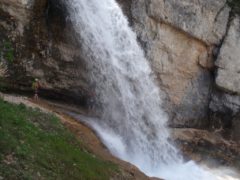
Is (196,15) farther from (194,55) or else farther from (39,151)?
(39,151)

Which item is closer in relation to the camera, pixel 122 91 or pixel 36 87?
pixel 36 87

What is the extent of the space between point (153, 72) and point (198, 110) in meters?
2.70

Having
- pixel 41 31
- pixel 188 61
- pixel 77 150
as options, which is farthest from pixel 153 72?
pixel 77 150

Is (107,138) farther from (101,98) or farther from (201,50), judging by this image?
(201,50)

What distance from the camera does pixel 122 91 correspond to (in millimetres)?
19750

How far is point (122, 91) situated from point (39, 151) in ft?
25.8

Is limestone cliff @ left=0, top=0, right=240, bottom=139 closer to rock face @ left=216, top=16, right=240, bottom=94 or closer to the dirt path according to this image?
rock face @ left=216, top=16, right=240, bottom=94

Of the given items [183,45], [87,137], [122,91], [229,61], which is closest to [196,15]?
[183,45]

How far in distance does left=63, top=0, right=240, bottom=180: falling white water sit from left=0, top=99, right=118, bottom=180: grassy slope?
410cm

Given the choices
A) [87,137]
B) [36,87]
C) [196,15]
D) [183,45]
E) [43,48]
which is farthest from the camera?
[183,45]

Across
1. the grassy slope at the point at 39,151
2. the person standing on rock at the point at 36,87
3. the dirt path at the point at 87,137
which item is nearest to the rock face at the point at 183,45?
the person standing on rock at the point at 36,87

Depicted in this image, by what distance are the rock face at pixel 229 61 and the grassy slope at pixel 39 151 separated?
348 inches

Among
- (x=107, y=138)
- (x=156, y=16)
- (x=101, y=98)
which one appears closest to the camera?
(x=107, y=138)

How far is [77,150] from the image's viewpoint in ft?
45.3
